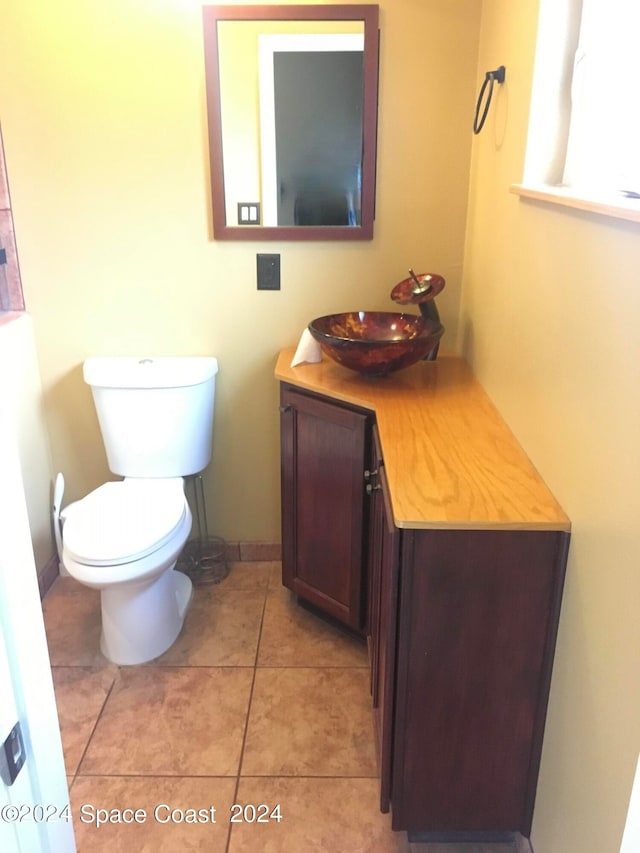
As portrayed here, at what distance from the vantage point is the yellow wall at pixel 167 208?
Answer: 2180mm

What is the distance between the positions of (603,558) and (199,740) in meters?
1.27

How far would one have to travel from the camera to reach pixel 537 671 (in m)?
1.38

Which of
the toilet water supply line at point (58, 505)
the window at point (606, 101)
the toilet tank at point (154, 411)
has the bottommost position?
the toilet water supply line at point (58, 505)

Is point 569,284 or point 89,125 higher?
point 89,125

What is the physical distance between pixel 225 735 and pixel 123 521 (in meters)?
0.68

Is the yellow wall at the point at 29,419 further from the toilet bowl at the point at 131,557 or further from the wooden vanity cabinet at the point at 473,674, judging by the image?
the wooden vanity cabinet at the point at 473,674

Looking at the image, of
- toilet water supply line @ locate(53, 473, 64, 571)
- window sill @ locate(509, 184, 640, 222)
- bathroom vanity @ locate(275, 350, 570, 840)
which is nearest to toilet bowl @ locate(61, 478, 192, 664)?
toilet water supply line @ locate(53, 473, 64, 571)

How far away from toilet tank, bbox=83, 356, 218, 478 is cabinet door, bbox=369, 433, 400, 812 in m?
0.78

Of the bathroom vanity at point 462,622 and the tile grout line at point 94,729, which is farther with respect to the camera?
the tile grout line at point 94,729

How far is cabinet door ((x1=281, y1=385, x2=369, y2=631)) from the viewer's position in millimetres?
2000

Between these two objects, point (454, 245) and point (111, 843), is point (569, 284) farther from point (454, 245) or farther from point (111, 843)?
point (111, 843)

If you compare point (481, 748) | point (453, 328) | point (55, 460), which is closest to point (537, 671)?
point (481, 748)

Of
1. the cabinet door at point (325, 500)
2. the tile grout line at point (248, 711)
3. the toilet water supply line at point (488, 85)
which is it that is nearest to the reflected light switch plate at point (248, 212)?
the cabinet door at point (325, 500)

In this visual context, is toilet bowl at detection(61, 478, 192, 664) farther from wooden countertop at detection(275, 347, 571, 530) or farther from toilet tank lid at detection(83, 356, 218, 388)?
wooden countertop at detection(275, 347, 571, 530)
